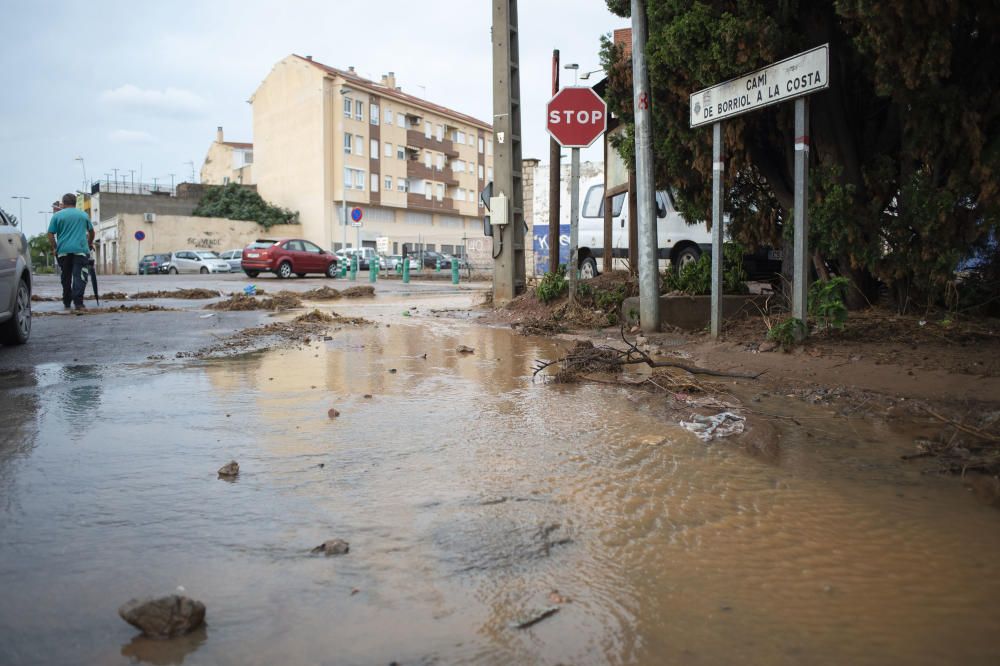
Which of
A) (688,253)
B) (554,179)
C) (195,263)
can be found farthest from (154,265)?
(688,253)

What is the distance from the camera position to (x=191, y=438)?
4.17 metres

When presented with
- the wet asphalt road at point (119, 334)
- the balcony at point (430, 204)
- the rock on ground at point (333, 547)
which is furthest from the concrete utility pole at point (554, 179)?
the balcony at point (430, 204)

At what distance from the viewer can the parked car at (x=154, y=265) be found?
46.1 meters

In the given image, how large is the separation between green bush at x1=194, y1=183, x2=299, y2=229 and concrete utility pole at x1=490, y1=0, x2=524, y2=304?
1854 inches

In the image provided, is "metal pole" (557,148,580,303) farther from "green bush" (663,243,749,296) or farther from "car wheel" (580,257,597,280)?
"car wheel" (580,257,597,280)

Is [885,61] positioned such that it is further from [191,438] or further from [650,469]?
[191,438]

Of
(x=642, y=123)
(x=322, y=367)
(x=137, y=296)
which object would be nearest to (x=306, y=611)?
(x=322, y=367)

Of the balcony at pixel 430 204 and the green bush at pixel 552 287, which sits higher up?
the balcony at pixel 430 204

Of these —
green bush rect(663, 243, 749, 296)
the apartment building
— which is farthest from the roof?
green bush rect(663, 243, 749, 296)

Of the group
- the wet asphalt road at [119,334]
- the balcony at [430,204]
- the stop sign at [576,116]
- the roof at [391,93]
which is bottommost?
the wet asphalt road at [119,334]

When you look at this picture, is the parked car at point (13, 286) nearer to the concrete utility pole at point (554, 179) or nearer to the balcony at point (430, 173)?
the concrete utility pole at point (554, 179)

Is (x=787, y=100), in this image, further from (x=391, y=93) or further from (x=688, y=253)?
(x=391, y=93)

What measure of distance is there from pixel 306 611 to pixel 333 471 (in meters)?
1.38

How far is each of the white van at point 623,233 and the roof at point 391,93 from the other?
1403 inches
